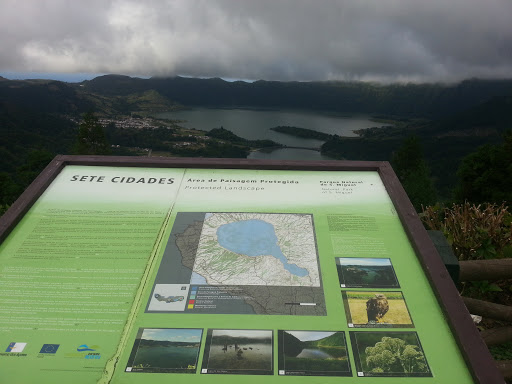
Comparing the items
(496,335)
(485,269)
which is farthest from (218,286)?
(496,335)

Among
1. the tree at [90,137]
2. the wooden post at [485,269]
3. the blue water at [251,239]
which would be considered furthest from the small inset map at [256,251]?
the tree at [90,137]

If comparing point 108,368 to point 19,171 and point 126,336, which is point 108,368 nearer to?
point 126,336

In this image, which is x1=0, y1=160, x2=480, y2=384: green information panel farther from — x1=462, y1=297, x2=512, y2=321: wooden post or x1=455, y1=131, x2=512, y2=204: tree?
x1=455, y1=131, x2=512, y2=204: tree

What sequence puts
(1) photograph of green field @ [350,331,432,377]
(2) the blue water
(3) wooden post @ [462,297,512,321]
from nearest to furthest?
(1) photograph of green field @ [350,331,432,377]
(2) the blue water
(3) wooden post @ [462,297,512,321]

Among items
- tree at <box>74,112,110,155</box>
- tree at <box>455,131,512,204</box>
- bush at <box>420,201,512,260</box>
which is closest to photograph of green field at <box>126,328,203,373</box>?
bush at <box>420,201,512,260</box>

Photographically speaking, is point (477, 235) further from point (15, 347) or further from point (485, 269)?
point (15, 347)

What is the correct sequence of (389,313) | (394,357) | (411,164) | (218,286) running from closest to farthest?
(394,357) < (389,313) < (218,286) < (411,164)

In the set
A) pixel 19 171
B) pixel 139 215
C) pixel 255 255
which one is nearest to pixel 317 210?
pixel 255 255
